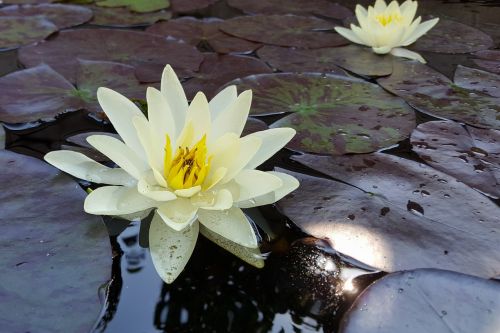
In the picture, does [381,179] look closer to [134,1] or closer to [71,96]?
[71,96]

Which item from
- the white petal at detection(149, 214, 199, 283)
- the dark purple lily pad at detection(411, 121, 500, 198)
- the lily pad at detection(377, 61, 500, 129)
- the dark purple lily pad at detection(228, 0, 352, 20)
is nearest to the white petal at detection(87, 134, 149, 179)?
the white petal at detection(149, 214, 199, 283)

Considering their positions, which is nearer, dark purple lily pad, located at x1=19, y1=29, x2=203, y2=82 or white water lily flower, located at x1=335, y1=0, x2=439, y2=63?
dark purple lily pad, located at x1=19, y1=29, x2=203, y2=82

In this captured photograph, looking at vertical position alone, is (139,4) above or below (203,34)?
above

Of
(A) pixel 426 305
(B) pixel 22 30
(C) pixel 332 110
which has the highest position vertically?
(B) pixel 22 30

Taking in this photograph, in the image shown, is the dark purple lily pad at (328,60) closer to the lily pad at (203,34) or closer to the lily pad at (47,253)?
the lily pad at (203,34)

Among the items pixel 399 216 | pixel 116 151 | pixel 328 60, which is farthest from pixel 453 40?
pixel 116 151

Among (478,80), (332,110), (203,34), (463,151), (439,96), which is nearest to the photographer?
(463,151)

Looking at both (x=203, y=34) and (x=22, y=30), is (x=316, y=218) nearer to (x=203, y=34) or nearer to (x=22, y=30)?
(x=203, y=34)

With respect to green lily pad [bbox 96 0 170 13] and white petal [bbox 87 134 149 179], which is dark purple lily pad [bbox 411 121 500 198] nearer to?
white petal [bbox 87 134 149 179]
